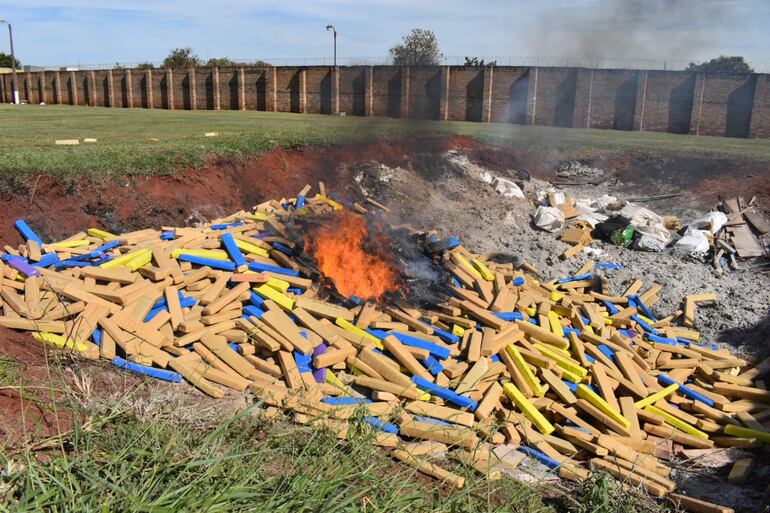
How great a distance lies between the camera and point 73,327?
5.93 meters

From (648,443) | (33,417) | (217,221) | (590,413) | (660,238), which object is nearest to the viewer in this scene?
(33,417)

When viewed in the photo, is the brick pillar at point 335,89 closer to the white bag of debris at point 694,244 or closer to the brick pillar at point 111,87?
the brick pillar at point 111,87

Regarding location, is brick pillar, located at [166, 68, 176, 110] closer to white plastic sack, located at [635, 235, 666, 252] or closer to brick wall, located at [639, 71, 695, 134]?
brick wall, located at [639, 71, 695, 134]

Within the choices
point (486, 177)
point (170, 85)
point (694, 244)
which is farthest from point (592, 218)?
point (170, 85)

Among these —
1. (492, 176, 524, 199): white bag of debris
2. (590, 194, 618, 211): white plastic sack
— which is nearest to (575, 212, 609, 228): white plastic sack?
(590, 194, 618, 211): white plastic sack

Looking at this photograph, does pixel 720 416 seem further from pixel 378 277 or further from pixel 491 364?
pixel 378 277

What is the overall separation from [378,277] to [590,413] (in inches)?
139

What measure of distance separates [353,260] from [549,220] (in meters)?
5.92

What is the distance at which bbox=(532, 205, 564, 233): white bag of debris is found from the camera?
1306 centimetres

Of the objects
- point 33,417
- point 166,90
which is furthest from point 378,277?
point 166,90

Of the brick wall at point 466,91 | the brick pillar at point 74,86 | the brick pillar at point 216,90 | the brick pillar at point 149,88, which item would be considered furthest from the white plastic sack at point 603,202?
the brick pillar at point 74,86

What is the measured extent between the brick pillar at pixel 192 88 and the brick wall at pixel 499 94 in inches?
3.2

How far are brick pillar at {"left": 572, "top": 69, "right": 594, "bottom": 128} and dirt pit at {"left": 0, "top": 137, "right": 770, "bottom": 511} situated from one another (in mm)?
17238

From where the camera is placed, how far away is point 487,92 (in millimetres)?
36969
